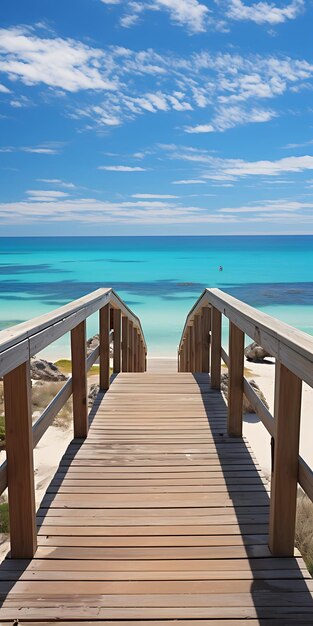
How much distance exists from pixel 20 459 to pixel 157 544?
2.37ft

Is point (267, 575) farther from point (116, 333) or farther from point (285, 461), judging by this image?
point (116, 333)

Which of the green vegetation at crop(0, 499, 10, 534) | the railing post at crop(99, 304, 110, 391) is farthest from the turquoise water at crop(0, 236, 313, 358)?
the green vegetation at crop(0, 499, 10, 534)

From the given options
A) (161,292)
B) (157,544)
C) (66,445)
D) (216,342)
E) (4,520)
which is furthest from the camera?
(161,292)

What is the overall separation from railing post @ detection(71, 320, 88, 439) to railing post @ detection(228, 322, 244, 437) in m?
0.97

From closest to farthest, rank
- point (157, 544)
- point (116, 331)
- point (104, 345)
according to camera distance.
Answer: point (157, 544), point (104, 345), point (116, 331)


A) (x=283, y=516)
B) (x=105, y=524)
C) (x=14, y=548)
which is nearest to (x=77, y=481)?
(x=105, y=524)

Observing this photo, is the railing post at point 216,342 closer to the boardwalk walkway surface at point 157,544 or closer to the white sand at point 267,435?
the boardwalk walkway surface at point 157,544

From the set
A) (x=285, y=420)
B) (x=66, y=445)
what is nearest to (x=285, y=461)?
(x=285, y=420)

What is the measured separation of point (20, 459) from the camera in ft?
6.83

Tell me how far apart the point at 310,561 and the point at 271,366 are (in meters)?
9.73

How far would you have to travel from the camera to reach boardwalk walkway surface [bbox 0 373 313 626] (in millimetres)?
1854

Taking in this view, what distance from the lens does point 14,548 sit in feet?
7.12

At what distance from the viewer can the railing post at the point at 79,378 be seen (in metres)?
3.44

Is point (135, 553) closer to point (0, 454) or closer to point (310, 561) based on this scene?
point (310, 561)
